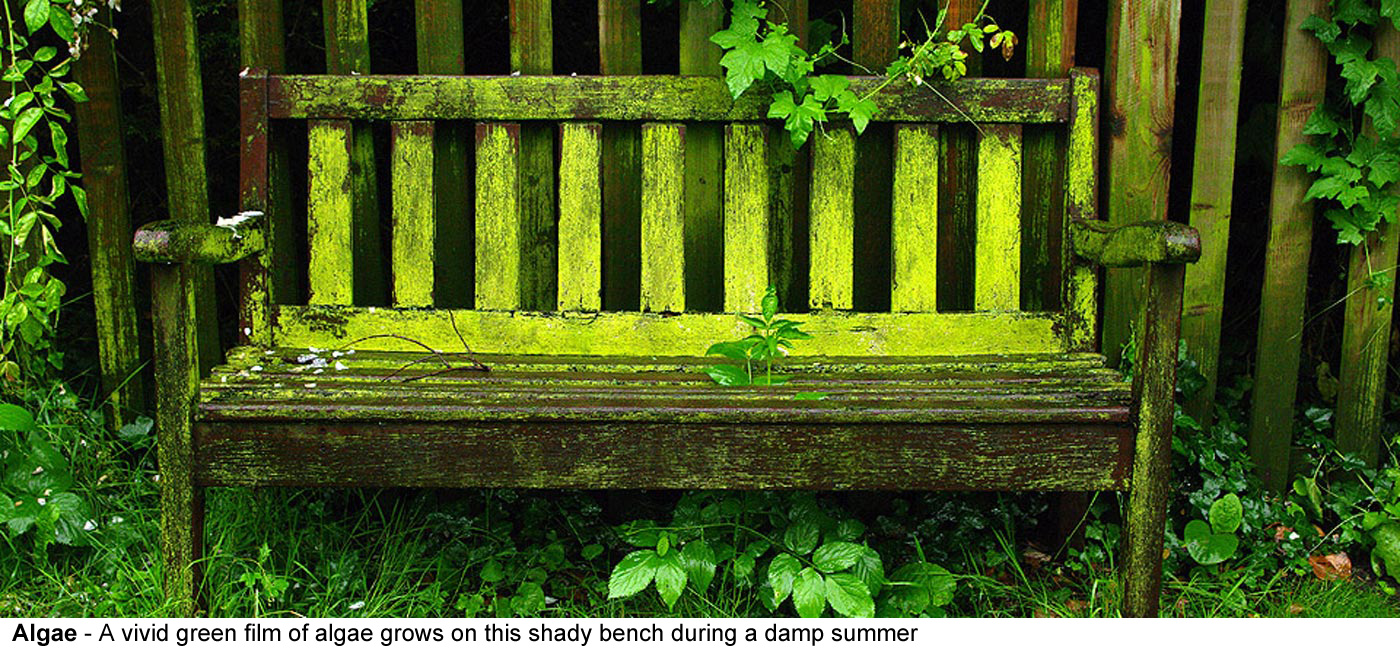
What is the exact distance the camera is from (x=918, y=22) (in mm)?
2520

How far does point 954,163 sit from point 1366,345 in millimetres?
949

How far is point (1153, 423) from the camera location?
1.75 m

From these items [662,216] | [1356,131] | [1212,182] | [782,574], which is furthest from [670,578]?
[1356,131]

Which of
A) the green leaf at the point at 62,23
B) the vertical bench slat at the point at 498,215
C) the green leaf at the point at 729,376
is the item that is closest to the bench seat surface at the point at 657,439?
the green leaf at the point at 729,376

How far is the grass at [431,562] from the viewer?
2.09m

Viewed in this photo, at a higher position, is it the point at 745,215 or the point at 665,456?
the point at 745,215

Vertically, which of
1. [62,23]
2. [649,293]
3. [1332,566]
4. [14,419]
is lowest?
[1332,566]

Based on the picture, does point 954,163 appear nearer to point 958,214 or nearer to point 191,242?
point 958,214

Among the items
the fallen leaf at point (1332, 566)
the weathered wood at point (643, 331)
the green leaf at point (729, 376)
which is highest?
the weathered wood at point (643, 331)

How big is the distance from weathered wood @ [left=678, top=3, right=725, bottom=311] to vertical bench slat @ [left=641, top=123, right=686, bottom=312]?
41 millimetres

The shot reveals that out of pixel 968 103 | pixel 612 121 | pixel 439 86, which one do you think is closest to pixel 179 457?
pixel 439 86

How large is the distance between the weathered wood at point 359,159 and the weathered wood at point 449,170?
0.40ft

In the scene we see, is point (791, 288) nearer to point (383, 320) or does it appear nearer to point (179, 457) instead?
point (383, 320)

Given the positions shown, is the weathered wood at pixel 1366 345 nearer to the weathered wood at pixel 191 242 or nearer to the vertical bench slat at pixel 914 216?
the vertical bench slat at pixel 914 216
